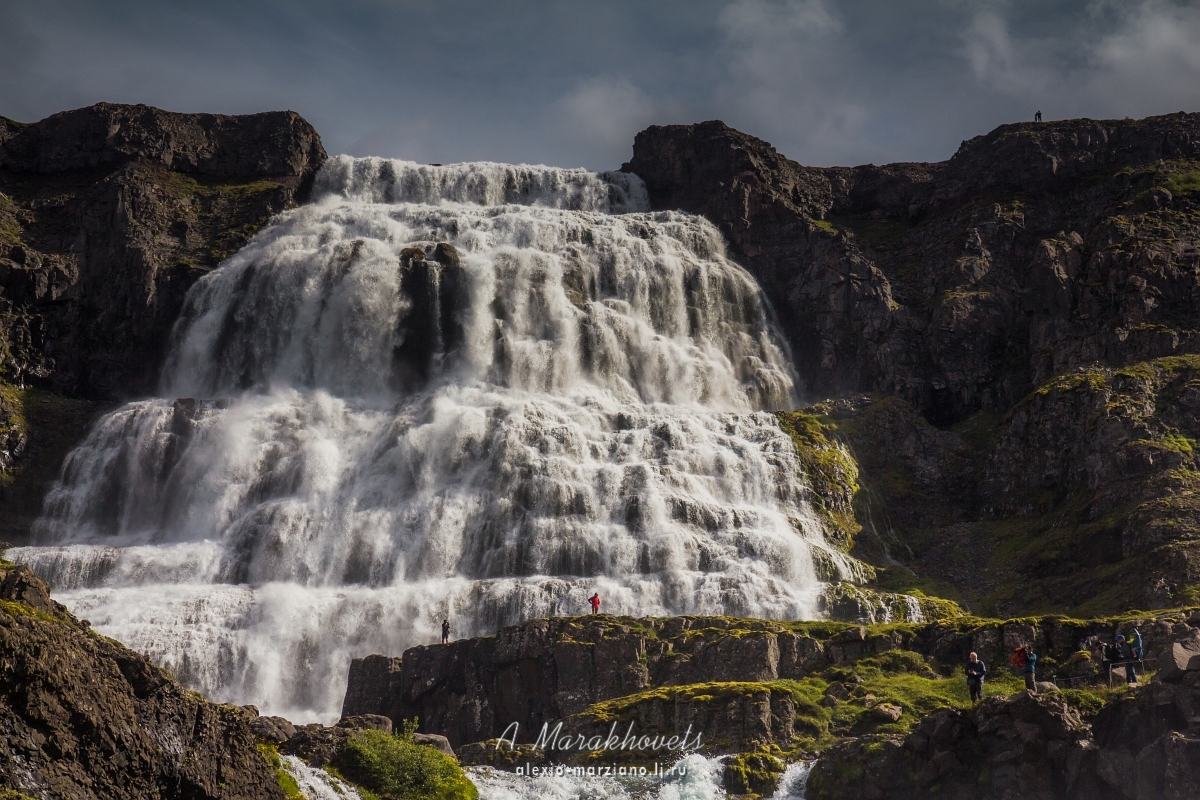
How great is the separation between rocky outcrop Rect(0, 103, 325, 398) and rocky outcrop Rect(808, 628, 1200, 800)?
214ft

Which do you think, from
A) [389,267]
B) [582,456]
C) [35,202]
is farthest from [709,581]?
[35,202]

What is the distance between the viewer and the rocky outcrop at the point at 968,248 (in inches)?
2948

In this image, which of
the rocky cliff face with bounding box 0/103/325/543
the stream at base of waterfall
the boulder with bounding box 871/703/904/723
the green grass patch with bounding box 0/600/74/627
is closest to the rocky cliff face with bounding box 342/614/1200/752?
the boulder with bounding box 871/703/904/723

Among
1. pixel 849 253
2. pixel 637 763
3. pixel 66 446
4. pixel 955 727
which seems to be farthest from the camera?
pixel 849 253

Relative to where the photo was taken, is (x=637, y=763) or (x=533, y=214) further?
(x=533, y=214)

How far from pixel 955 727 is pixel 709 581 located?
956 inches

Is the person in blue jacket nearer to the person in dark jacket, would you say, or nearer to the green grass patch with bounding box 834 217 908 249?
the person in dark jacket

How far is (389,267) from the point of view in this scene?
8225 centimetres

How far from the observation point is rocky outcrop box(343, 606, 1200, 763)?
40.6 metres

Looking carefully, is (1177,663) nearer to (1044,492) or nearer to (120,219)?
(1044,492)

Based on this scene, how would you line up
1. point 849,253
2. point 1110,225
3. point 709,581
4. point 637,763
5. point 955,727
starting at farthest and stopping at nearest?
1. point 849,253
2. point 1110,225
3. point 709,581
4. point 637,763
5. point 955,727

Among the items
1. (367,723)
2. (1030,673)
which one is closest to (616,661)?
(367,723)

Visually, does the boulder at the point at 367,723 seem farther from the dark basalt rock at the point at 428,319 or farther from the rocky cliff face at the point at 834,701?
the dark basalt rock at the point at 428,319

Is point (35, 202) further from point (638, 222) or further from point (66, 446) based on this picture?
point (638, 222)
